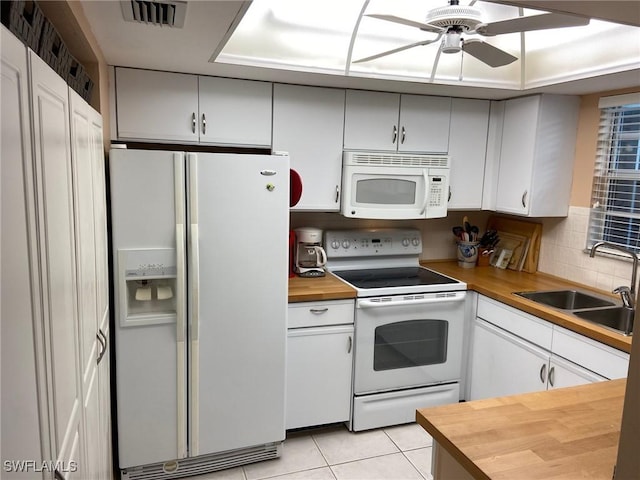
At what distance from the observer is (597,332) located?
2.21 metres

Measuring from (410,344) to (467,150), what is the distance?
1410 mm

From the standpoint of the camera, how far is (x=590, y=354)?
7.45ft

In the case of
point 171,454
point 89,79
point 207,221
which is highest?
point 89,79

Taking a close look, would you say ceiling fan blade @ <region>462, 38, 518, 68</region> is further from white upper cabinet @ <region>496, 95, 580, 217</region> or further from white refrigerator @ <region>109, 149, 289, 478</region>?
white upper cabinet @ <region>496, 95, 580, 217</region>

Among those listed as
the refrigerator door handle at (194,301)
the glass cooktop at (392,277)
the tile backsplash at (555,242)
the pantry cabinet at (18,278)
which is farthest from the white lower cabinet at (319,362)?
the pantry cabinet at (18,278)

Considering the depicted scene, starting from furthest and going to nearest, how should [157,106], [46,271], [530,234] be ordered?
1. [530,234]
2. [157,106]
3. [46,271]

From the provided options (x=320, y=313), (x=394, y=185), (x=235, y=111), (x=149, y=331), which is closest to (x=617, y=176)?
(x=394, y=185)

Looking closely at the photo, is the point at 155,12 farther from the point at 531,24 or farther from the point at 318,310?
the point at 318,310

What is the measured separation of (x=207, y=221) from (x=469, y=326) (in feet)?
6.19

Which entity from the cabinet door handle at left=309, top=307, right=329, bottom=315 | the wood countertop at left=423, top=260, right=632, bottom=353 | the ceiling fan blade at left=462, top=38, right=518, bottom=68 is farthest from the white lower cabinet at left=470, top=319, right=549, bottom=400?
the ceiling fan blade at left=462, top=38, right=518, bottom=68

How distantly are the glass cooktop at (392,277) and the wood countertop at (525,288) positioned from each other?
0.14 metres

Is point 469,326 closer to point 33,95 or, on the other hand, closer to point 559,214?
point 559,214

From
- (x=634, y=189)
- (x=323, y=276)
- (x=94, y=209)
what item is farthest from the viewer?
(x=323, y=276)

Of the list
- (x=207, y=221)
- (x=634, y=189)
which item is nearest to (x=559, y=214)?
(x=634, y=189)
